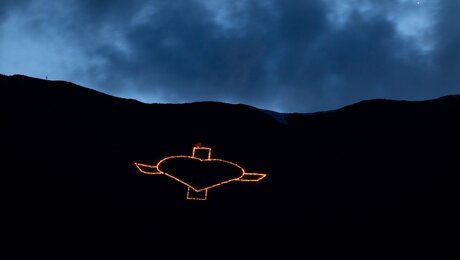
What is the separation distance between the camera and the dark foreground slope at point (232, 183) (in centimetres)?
343

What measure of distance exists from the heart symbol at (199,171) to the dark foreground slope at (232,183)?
0.07m

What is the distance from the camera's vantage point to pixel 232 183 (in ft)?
12.1

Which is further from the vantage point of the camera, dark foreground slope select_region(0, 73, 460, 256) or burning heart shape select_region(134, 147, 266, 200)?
burning heart shape select_region(134, 147, 266, 200)

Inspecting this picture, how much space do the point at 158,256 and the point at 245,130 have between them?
4.24ft

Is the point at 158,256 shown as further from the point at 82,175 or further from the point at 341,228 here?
the point at 341,228

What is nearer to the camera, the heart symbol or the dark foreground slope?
the dark foreground slope

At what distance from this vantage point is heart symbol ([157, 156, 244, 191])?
144 inches

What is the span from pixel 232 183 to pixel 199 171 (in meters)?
0.29

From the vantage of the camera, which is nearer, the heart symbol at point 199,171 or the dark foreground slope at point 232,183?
the dark foreground slope at point 232,183

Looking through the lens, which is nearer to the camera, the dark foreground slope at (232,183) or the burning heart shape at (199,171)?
Result: the dark foreground slope at (232,183)

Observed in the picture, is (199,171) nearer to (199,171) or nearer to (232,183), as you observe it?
(199,171)

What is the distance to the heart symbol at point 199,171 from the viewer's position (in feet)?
12.0

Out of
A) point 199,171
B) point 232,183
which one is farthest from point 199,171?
point 232,183

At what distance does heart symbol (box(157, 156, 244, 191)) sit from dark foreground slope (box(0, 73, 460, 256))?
67mm
